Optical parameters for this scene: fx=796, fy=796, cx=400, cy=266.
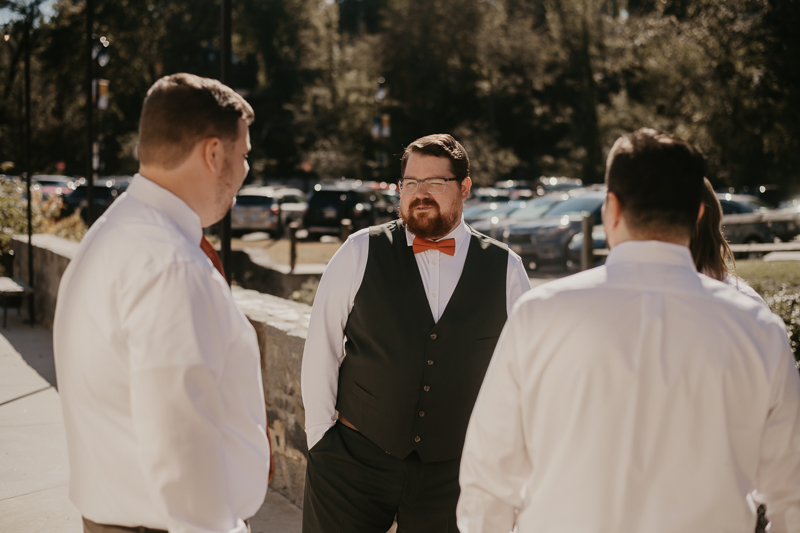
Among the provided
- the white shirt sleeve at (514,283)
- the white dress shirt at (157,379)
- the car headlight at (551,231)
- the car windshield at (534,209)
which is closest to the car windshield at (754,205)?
the car windshield at (534,209)

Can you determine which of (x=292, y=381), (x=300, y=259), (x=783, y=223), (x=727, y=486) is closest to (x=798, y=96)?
(x=783, y=223)

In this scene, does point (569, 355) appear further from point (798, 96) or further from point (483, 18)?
point (483, 18)

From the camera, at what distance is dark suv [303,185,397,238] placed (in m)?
23.6

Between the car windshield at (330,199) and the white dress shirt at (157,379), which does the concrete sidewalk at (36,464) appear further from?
the car windshield at (330,199)

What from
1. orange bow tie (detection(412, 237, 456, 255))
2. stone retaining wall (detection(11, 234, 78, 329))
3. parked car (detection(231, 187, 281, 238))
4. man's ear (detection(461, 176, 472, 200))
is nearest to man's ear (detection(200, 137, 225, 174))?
orange bow tie (detection(412, 237, 456, 255))

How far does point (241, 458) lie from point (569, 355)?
827mm

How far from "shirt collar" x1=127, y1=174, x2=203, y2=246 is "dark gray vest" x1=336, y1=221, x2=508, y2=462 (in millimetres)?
1271

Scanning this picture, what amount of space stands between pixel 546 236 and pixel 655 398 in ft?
44.9

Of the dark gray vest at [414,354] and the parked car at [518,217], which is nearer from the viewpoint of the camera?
the dark gray vest at [414,354]

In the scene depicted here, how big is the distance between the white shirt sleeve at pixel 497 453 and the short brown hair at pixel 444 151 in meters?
1.52

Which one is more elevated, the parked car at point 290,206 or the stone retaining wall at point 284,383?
the stone retaining wall at point 284,383

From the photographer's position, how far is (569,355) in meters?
1.84

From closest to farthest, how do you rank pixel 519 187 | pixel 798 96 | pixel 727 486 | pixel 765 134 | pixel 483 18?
1. pixel 727 486
2. pixel 798 96
3. pixel 765 134
4. pixel 519 187
5. pixel 483 18

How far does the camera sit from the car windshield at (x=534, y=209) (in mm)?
16781
